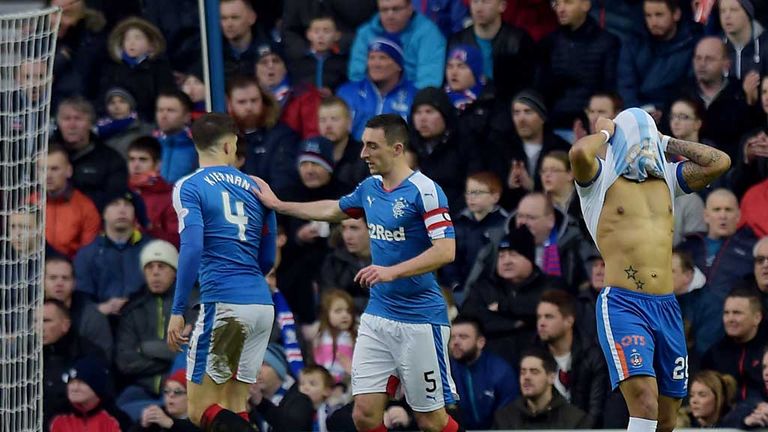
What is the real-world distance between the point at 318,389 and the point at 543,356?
70.3 inches

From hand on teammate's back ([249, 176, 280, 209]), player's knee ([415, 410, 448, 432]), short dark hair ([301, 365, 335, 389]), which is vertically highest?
hand on teammate's back ([249, 176, 280, 209])

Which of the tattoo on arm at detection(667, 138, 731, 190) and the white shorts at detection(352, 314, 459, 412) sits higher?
the tattoo on arm at detection(667, 138, 731, 190)

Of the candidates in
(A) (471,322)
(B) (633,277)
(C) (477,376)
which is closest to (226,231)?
(B) (633,277)

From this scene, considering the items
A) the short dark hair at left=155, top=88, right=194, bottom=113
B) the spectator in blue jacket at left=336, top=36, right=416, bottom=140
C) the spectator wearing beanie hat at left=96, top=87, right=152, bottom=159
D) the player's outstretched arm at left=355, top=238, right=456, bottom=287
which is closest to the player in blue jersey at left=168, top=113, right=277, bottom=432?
the player's outstretched arm at left=355, top=238, right=456, bottom=287

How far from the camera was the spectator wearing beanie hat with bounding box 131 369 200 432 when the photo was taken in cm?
1340

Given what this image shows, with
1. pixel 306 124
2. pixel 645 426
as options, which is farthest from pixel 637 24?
pixel 645 426

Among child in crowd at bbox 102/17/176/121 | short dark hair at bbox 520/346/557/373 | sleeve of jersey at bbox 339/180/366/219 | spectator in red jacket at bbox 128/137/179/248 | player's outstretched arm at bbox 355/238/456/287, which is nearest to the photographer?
player's outstretched arm at bbox 355/238/456/287

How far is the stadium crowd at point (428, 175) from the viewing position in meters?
13.1

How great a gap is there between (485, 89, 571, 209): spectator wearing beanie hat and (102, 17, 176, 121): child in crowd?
307 cm

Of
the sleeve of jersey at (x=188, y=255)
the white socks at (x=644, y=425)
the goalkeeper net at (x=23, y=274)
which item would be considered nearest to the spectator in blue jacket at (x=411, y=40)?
the goalkeeper net at (x=23, y=274)

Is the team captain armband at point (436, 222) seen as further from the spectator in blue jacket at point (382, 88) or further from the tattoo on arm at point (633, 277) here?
the spectator in blue jacket at point (382, 88)

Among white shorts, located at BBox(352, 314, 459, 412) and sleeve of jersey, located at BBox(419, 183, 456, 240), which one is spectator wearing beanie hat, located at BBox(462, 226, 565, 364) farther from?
sleeve of jersey, located at BBox(419, 183, 456, 240)

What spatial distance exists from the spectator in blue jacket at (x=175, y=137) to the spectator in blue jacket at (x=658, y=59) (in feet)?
12.1

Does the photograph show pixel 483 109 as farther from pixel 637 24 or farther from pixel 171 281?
pixel 171 281
